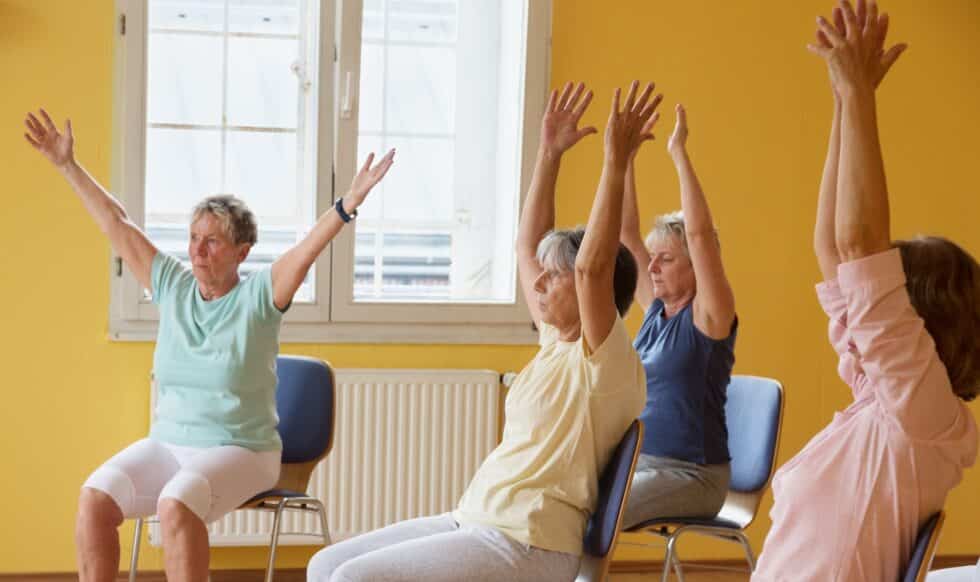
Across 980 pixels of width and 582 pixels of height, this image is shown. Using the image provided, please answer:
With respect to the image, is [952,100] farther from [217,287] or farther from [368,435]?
[217,287]

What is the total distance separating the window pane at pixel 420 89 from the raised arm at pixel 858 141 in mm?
2840

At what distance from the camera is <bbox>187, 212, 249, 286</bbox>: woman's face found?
10.1 ft

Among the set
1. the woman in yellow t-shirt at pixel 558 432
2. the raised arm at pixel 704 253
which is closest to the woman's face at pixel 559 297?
the woman in yellow t-shirt at pixel 558 432

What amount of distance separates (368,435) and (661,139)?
1511 mm

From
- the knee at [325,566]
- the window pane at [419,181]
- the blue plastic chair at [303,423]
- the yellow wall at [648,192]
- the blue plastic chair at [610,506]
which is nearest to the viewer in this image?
the blue plastic chair at [610,506]

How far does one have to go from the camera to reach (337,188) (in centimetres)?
400

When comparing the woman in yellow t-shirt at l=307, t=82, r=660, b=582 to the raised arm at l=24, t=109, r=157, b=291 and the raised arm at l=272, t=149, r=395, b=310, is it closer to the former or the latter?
the raised arm at l=272, t=149, r=395, b=310

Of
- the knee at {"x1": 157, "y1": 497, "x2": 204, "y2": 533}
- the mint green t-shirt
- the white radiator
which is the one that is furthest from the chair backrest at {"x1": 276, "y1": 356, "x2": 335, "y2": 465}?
the white radiator

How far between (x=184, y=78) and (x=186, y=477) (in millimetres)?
1677

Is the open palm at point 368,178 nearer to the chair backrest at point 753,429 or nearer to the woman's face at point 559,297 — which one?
the woman's face at point 559,297

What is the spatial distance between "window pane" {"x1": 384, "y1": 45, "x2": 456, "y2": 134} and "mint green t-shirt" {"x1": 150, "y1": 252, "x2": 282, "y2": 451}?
1.28 meters

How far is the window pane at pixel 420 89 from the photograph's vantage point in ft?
13.6

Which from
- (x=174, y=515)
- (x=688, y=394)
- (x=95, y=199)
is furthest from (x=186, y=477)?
(x=688, y=394)

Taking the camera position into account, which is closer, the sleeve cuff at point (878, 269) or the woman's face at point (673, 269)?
the sleeve cuff at point (878, 269)
